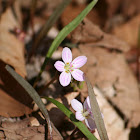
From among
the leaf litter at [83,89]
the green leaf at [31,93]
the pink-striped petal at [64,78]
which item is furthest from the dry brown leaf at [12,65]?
the pink-striped petal at [64,78]

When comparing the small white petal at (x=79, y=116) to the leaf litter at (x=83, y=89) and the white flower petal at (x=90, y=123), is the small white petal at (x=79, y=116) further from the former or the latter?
the leaf litter at (x=83, y=89)

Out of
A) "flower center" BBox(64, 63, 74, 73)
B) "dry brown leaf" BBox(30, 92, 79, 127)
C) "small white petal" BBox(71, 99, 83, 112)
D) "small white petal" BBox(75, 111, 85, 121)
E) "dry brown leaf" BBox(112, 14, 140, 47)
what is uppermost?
"dry brown leaf" BBox(112, 14, 140, 47)

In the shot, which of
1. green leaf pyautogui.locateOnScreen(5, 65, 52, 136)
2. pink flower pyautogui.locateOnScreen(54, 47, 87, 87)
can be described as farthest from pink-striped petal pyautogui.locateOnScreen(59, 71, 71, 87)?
green leaf pyautogui.locateOnScreen(5, 65, 52, 136)

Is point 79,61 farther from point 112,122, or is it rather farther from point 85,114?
point 112,122

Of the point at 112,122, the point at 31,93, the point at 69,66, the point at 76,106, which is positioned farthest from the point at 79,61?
the point at 112,122

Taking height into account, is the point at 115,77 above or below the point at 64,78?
above

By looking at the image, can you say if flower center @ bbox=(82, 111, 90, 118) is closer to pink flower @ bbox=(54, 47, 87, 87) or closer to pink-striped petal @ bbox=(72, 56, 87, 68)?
pink flower @ bbox=(54, 47, 87, 87)
